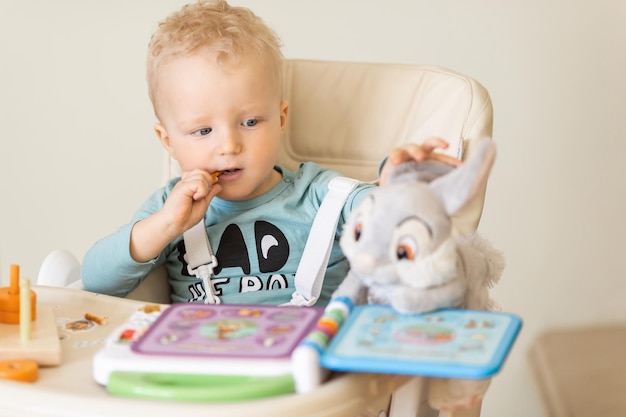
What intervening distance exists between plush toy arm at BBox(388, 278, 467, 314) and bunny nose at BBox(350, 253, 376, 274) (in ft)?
0.10

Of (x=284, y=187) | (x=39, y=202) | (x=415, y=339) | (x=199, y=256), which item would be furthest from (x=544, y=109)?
→ (x=415, y=339)

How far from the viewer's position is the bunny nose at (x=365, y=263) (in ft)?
2.76

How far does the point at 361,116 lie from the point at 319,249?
274mm

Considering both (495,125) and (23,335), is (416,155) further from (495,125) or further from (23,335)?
(495,125)

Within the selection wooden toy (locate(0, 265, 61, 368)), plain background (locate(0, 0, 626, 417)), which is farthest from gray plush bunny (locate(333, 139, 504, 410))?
plain background (locate(0, 0, 626, 417))

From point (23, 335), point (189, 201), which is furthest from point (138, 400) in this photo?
point (189, 201)

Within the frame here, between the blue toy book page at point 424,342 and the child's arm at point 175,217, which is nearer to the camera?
the blue toy book page at point 424,342

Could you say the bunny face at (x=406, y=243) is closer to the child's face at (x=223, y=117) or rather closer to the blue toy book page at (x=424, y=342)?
the blue toy book page at (x=424, y=342)

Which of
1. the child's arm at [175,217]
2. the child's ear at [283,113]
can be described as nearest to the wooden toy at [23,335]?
the child's arm at [175,217]

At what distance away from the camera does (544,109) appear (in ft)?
6.42

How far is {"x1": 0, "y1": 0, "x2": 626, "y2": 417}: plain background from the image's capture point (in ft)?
6.28

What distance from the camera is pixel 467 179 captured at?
0.85 meters

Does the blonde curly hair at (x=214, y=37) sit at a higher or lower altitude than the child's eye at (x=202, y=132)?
higher

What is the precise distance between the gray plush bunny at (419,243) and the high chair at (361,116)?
16.5 inches
